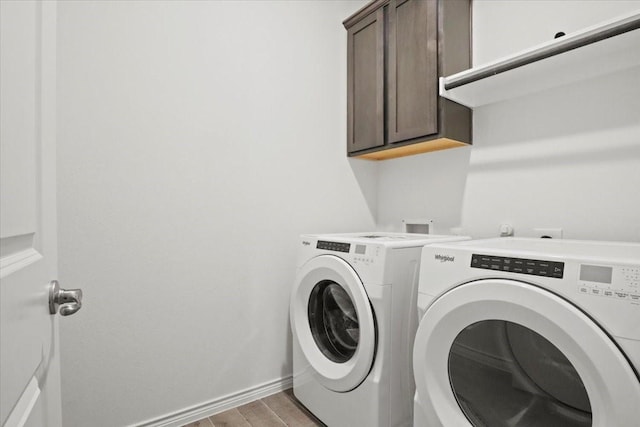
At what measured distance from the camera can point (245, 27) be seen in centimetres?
184

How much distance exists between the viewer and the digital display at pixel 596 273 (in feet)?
2.58

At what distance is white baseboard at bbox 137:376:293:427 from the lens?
5.20 feet

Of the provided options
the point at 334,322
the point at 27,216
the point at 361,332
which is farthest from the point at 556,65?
the point at 27,216

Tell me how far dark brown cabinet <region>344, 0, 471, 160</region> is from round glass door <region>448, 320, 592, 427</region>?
1045 millimetres

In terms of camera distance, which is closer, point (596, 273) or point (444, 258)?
point (596, 273)

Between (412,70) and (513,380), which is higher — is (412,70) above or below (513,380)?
above

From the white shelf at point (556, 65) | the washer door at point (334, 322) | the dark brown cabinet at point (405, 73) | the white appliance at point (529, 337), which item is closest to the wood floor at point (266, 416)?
the washer door at point (334, 322)

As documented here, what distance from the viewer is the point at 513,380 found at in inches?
40.4

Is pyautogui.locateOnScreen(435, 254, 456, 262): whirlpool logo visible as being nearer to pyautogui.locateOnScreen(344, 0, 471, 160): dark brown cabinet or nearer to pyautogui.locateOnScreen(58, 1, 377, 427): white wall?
pyautogui.locateOnScreen(344, 0, 471, 160): dark brown cabinet

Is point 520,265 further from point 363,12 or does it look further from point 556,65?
point 363,12

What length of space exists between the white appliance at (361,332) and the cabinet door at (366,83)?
0.81 meters

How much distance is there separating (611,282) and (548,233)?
87 cm

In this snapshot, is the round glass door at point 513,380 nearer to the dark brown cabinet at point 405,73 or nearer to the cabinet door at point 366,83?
the dark brown cabinet at point 405,73

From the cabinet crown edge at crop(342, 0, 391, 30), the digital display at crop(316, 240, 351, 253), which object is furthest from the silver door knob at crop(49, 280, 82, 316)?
the cabinet crown edge at crop(342, 0, 391, 30)
